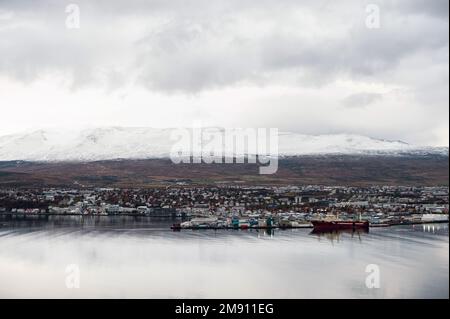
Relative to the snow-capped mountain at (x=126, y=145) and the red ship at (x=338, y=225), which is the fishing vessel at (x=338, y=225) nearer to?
the red ship at (x=338, y=225)

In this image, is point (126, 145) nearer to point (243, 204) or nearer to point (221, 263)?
point (243, 204)

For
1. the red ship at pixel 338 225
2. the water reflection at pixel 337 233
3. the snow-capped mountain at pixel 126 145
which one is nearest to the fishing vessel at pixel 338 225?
the red ship at pixel 338 225

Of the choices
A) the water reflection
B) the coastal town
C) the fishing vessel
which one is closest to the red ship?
the fishing vessel

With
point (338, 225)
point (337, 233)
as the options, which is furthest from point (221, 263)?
point (338, 225)

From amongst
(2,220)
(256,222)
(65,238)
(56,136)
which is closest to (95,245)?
(65,238)

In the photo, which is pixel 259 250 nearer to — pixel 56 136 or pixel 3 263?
pixel 3 263
